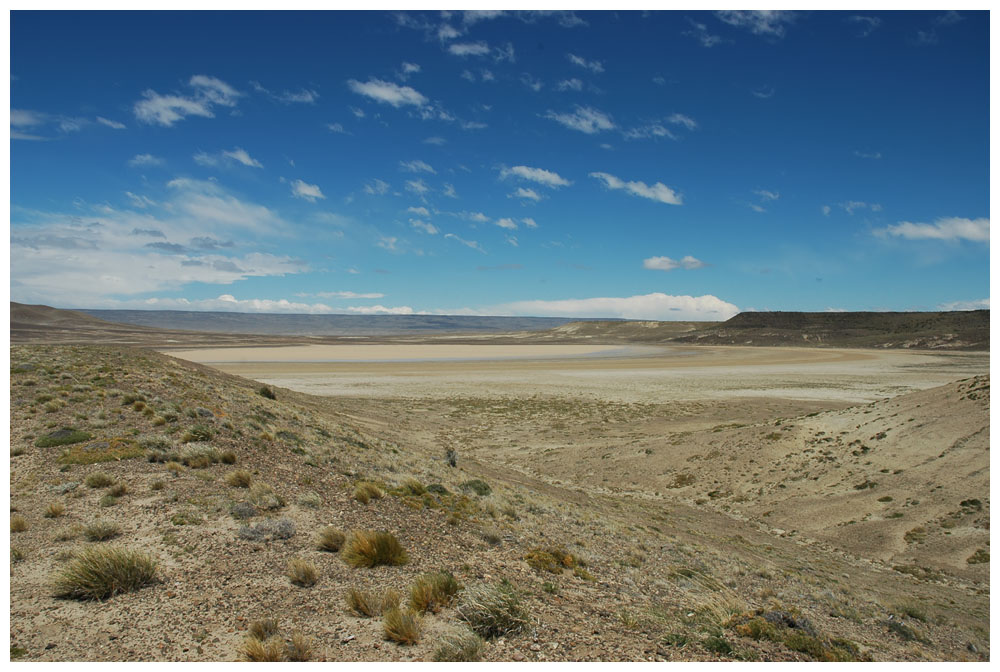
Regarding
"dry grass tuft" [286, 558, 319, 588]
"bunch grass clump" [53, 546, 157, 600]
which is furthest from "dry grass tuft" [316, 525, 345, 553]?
"bunch grass clump" [53, 546, 157, 600]

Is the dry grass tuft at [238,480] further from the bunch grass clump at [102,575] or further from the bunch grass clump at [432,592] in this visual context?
the bunch grass clump at [432,592]

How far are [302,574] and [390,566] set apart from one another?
1292mm

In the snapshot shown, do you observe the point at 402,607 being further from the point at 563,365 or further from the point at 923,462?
the point at 563,365

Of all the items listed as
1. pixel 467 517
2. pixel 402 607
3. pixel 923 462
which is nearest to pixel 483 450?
pixel 467 517

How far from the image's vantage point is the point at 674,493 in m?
19.6

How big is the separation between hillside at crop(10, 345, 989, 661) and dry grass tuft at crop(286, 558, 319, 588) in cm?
5

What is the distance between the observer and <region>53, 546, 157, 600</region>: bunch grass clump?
21.3ft

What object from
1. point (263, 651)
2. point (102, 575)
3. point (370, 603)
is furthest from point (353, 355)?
point (263, 651)

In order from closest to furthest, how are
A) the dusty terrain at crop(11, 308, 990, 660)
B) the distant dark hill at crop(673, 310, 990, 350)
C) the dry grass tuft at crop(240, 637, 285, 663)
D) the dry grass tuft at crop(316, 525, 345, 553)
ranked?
1. the dry grass tuft at crop(240, 637, 285, 663)
2. the dusty terrain at crop(11, 308, 990, 660)
3. the dry grass tuft at crop(316, 525, 345, 553)
4. the distant dark hill at crop(673, 310, 990, 350)

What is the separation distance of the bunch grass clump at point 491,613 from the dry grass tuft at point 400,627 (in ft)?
2.19

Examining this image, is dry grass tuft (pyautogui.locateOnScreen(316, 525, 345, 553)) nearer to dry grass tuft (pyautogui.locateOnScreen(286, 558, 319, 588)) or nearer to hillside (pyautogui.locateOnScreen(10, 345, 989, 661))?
hillside (pyautogui.locateOnScreen(10, 345, 989, 661))

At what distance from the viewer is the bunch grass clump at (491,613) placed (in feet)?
20.4

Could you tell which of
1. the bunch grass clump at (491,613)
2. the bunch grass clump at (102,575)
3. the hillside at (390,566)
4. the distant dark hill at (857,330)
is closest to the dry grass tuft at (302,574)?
the hillside at (390,566)

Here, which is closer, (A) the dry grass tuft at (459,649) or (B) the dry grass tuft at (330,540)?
(A) the dry grass tuft at (459,649)
